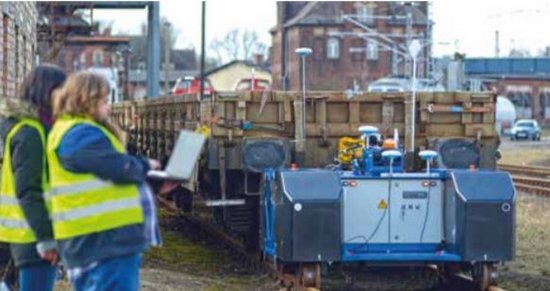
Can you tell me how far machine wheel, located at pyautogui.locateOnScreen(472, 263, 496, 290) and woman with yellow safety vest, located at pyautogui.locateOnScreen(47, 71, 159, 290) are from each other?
605 centimetres

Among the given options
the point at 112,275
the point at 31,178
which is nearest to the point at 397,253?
the point at 31,178

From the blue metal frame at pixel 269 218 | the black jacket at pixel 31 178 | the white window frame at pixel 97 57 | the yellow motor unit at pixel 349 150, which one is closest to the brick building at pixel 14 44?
the blue metal frame at pixel 269 218

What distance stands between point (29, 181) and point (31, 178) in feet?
0.06

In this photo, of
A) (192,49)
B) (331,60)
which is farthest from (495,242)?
(192,49)

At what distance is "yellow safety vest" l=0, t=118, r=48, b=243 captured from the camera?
6.59m

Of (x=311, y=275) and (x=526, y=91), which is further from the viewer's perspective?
(x=526, y=91)

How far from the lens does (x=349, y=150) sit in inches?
492

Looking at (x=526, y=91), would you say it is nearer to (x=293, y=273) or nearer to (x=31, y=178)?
(x=293, y=273)

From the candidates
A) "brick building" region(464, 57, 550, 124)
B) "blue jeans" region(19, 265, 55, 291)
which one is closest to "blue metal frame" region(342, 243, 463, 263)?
"blue jeans" region(19, 265, 55, 291)

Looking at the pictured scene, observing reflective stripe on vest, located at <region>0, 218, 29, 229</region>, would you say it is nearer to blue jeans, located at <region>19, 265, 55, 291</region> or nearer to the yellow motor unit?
blue jeans, located at <region>19, 265, 55, 291</region>

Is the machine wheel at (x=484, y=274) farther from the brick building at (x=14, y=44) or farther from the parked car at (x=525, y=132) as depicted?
the parked car at (x=525, y=132)

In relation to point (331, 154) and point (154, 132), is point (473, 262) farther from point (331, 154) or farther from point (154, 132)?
point (154, 132)

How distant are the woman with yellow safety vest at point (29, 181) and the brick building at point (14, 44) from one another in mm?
6460

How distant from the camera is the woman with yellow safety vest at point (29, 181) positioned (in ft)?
20.9
